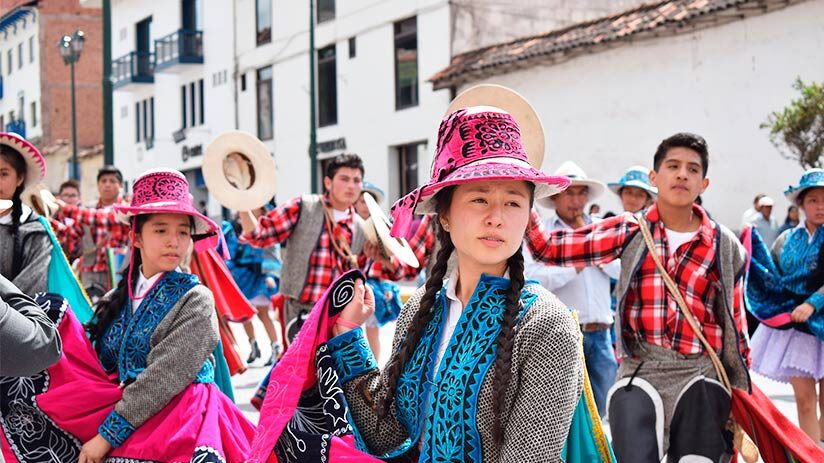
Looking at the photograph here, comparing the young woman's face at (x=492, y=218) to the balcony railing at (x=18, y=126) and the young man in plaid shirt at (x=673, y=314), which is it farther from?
the balcony railing at (x=18, y=126)

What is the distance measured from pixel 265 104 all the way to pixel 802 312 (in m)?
25.9

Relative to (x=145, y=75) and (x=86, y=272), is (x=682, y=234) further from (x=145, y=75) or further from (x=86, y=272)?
(x=145, y=75)

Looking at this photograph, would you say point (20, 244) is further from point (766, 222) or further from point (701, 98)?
point (701, 98)

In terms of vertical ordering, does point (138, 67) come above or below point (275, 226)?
above

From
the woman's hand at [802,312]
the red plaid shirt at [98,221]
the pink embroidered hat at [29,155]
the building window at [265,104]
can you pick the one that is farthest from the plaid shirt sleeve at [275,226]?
the building window at [265,104]

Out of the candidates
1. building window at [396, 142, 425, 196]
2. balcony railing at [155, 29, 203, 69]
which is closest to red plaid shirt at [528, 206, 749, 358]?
building window at [396, 142, 425, 196]

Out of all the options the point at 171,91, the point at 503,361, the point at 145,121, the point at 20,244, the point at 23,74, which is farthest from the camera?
the point at 23,74

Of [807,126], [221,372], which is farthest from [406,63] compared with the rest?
[221,372]

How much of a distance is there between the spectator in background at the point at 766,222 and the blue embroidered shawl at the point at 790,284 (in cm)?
763

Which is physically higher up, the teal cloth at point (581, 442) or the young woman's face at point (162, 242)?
the young woman's face at point (162, 242)

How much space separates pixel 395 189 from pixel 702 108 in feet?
32.4

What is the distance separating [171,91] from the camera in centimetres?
3741

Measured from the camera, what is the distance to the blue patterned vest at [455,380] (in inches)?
114

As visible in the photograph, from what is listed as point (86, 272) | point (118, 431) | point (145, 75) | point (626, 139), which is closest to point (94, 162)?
point (145, 75)
